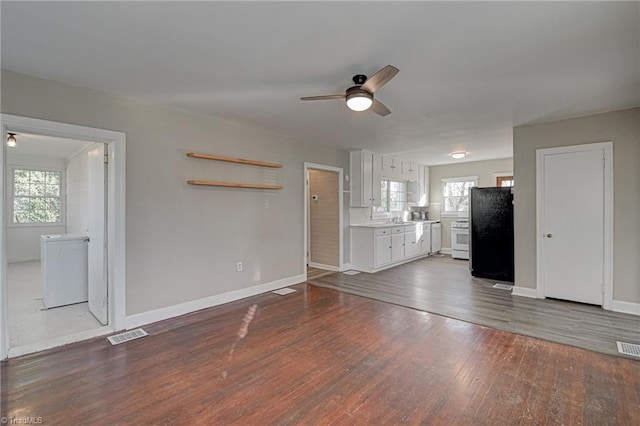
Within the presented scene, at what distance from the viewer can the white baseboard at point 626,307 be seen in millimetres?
3543

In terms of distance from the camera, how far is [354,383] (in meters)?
2.20

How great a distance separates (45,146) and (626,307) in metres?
9.33

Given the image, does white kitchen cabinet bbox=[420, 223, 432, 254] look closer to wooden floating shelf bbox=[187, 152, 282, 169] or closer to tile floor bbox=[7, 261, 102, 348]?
wooden floating shelf bbox=[187, 152, 282, 169]

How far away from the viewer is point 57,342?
2803 millimetres

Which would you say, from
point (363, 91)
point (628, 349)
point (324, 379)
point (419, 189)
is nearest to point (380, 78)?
point (363, 91)

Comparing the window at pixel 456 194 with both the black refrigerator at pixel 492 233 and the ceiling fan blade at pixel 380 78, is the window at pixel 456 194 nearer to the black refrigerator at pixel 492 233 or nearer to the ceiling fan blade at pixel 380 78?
the black refrigerator at pixel 492 233

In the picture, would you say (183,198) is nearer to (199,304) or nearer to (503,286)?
(199,304)

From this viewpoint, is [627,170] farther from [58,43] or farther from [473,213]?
[58,43]

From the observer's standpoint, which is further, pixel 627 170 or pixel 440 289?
pixel 440 289

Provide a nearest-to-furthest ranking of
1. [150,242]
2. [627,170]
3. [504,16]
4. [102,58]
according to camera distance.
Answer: [504,16], [102,58], [150,242], [627,170]

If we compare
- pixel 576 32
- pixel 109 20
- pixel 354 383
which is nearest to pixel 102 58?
pixel 109 20

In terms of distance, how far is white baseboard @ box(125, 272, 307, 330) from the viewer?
10.7 feet

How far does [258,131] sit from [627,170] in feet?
15.3

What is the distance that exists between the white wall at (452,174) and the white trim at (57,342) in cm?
765
